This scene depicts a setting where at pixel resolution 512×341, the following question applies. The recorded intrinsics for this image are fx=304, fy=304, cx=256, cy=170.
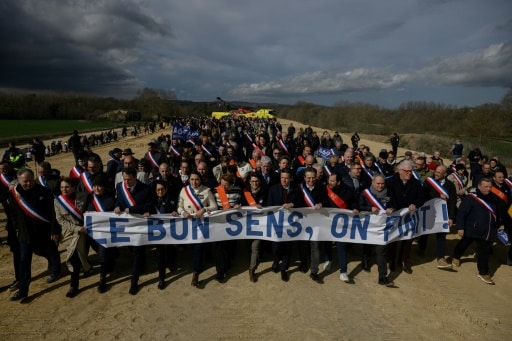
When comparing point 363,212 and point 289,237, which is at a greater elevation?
point 363,212

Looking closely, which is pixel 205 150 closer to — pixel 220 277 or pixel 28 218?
pixel 220 277

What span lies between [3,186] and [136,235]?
3.21 meters

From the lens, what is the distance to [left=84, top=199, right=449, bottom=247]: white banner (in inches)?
Answer: 207

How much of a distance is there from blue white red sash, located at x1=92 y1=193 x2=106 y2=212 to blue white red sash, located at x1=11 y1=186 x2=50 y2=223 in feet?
2.58

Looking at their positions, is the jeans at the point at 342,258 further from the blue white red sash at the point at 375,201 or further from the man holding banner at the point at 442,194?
the man holding banner at the point at 442,194

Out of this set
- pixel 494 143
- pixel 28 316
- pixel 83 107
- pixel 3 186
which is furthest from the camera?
pixel 83 107

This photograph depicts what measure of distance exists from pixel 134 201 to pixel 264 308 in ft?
9.29

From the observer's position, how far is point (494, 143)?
3403 cm

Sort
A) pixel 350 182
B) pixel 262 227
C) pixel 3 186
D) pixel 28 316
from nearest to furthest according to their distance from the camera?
pixel 28 316, pixel 262 227, pixel 3 186, pixel 350 182

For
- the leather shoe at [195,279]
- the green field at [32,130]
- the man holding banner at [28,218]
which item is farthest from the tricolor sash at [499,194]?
the green field at [32,130]

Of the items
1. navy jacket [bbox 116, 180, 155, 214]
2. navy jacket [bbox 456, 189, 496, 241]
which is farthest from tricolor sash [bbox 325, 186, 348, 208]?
navy jacket [bbox 116, 180, 155, 214]

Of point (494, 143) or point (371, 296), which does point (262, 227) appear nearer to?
point (371, 296)

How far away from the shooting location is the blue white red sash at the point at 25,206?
4746 millimetres

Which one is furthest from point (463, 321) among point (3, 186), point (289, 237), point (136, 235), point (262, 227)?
point (3, 186)
